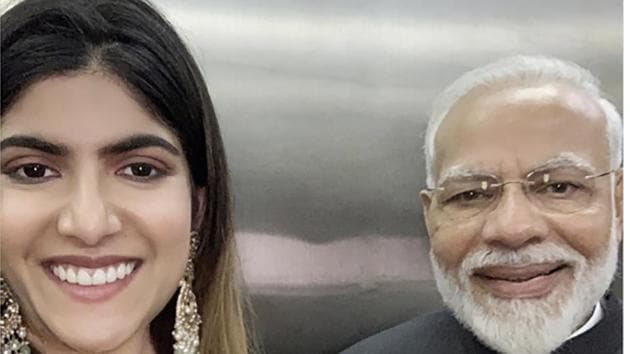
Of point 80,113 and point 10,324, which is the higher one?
point 80,113

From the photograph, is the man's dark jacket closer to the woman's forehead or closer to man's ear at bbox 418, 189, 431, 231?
man's ear at bbox 418, 189, 431, 231

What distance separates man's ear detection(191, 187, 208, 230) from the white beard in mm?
209

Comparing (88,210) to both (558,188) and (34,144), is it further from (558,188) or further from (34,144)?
(558,188)

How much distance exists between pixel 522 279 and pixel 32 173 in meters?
0.42

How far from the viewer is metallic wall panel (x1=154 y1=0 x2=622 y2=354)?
73cm

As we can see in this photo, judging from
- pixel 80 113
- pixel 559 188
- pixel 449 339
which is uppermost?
pixel 80 113

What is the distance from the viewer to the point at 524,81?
2.37 ft

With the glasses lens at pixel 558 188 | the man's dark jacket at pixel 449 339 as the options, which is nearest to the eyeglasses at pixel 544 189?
the glasses lens at pixel 558 188

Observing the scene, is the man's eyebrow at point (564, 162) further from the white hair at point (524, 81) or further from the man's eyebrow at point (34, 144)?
the man's eyebrow at point (34, 144)

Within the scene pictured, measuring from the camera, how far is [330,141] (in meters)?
0.73

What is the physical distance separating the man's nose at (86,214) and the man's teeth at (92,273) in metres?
0.03

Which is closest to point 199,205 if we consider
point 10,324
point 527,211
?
point 10,324

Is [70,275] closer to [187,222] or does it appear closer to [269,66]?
[187,222]

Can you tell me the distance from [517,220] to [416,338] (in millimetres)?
144
